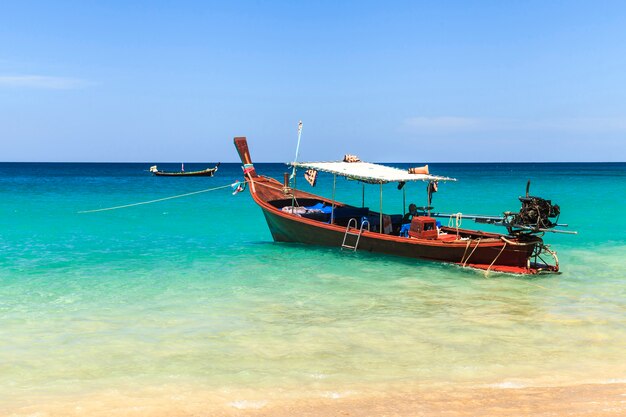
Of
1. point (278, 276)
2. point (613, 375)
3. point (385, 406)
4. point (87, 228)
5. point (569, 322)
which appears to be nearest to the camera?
point (385, 406)

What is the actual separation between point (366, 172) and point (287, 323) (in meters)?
8.72

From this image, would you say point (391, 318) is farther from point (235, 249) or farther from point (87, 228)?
point (87, 228)

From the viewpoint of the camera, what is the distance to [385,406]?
6.47 metres

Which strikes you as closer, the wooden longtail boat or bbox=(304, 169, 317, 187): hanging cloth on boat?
the wooden longtail boat

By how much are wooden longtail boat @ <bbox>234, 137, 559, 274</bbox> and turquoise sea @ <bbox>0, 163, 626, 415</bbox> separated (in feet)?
1.35

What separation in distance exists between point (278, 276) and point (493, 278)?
5646mm

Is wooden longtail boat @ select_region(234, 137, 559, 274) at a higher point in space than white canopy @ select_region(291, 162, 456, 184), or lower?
lower

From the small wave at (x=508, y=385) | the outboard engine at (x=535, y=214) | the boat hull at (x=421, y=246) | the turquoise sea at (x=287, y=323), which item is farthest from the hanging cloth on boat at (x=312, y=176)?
the small wave at (x=508, y=385)

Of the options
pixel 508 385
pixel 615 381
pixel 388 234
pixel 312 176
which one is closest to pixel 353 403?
pixel 508 385

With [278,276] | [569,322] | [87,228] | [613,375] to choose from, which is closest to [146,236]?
[87,228]

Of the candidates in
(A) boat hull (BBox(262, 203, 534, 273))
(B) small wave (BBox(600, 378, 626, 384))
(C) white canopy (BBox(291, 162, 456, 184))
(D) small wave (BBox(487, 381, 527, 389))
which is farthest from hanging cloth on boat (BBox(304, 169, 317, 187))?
(B) small wave (BBox(600, 378, 626, 384))

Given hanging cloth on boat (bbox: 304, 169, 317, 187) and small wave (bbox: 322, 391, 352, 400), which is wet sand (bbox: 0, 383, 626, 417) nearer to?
small wave (bbox: 322, 391, 352, 400)

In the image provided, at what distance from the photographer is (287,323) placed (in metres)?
10.6

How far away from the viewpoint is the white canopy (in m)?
17.1
